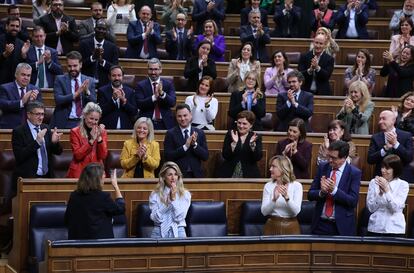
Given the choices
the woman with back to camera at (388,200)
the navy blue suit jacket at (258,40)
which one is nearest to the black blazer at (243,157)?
the woman with back to camera at (388,200)

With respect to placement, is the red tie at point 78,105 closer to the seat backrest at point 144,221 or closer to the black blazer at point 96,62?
the black blazer at point 96,62

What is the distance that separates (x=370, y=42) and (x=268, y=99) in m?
2.41

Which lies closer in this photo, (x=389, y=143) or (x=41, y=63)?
(x=389, y=143)

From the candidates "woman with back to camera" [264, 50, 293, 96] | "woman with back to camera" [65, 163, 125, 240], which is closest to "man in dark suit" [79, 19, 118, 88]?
"woman with back to camera" [264, 50, 293, 96]

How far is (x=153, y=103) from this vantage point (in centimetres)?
1148

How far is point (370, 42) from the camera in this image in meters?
14.1

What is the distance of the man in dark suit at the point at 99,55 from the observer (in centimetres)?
1215

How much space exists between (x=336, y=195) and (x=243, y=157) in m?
1.36

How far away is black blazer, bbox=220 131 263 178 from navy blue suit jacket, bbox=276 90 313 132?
888 mm

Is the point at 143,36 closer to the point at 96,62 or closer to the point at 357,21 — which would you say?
the point at 96,62

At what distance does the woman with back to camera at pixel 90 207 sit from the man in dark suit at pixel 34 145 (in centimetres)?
119

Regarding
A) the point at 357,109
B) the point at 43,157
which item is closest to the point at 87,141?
the point at 43,157

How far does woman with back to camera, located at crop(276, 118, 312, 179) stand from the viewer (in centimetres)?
1066

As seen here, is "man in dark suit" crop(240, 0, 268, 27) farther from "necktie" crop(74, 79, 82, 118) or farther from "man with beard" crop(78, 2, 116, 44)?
"necktie" crop(74, 79, 82, 118)
